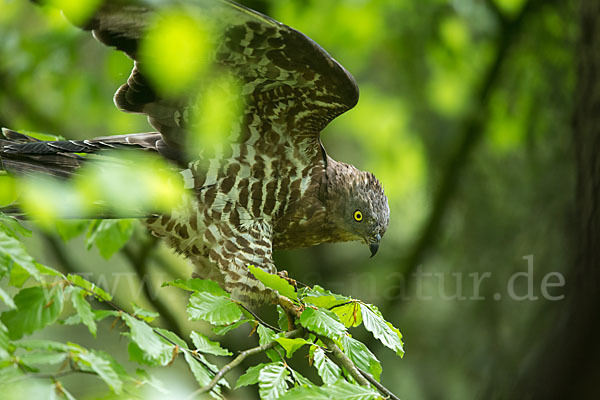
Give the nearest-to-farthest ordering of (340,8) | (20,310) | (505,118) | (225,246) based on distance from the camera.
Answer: (20,310), (225,246), (340,8), (505,118)

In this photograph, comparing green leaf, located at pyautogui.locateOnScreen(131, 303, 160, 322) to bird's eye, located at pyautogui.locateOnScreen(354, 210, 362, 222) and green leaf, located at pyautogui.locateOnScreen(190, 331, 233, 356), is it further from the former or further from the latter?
bird's eye, located at pyautogui.locateOnScreen(354, 210, 362, 222)

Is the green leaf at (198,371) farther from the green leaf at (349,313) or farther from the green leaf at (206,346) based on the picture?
the green leaf at (349,313)

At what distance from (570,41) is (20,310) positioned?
216 inches

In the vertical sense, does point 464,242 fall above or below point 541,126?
below

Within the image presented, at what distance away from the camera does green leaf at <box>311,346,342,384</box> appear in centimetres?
224

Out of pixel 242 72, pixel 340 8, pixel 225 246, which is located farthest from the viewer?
pixel 340 8

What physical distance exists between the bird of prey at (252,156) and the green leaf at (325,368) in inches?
35.0

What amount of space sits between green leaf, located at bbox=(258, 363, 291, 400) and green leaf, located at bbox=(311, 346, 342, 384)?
0.12 m

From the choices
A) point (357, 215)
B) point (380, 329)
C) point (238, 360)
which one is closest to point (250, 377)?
point (238, 360)

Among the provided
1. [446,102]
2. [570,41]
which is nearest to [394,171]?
[446,102]

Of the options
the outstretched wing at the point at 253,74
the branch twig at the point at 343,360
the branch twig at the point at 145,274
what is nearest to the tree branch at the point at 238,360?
the branch twig at the point at 343,360

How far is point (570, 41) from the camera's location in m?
5.83

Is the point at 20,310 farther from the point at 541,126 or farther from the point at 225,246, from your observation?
the point at 541,126

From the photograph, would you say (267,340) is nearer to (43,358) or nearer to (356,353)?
(356,353)
